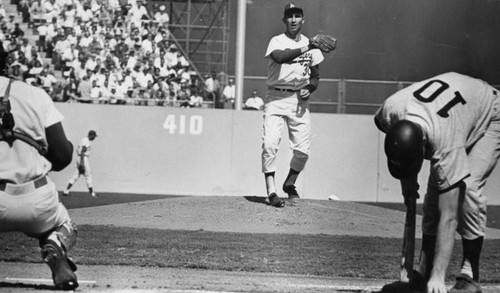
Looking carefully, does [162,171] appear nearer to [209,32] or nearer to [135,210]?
[209,32]

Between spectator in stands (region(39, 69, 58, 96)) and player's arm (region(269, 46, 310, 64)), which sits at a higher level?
player's arm (region(269, 46, 310, 64))

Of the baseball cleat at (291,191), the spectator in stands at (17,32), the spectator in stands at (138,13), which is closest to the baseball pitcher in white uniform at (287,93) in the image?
→ the baseball cleat at (291,191)

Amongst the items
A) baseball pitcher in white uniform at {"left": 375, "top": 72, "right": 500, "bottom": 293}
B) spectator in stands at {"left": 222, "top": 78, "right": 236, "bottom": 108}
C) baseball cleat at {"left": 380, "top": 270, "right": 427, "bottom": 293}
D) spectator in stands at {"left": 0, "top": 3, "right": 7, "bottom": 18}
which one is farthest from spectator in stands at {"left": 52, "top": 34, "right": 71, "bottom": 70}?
baseball cleat at {"left": 380, "top": 270, "right": 427, "bottom": 293}

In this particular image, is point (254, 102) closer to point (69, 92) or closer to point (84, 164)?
point (84, 164)

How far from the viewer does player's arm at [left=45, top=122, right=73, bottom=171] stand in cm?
585

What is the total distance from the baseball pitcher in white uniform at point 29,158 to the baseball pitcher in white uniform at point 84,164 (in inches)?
584

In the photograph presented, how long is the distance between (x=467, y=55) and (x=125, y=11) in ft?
26.0

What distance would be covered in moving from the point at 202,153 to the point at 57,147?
15.7 meters

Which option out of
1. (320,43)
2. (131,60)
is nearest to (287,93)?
(320,43)

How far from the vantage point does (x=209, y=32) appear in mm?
21516

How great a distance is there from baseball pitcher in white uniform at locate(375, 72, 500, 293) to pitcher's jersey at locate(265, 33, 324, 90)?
4653 mm

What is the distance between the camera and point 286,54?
10945 mm

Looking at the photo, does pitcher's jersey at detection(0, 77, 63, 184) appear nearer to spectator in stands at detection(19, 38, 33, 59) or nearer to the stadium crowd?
the stadium crowd

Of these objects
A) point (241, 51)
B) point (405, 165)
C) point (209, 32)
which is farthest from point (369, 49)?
point (405, 165)
